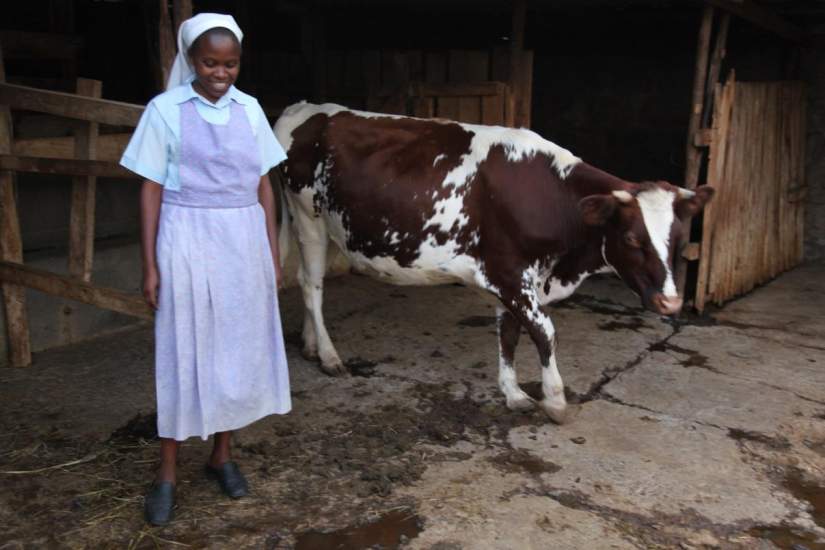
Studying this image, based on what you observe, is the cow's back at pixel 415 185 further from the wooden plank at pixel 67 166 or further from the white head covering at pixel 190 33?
the white head covering at pixel 190 33

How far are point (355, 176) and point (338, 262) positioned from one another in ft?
8.68

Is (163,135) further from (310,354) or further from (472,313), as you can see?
(472,313)

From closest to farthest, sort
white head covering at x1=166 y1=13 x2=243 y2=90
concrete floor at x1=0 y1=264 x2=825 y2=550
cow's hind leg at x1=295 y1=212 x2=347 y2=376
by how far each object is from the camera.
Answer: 1. white head covering at x1=166 y1=13 x2=243 y2=90
2. concrete floor at x1=0 y1=264 x2=825 y2=550
3. cow's hind leg at x1=295 y1=212 x2=347 y2=376

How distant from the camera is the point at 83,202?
4.43 meters

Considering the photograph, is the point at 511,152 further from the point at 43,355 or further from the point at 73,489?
the point at 43,355

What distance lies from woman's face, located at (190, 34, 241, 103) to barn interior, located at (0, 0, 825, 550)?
0.95 meters

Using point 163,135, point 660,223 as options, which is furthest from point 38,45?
point 660,223

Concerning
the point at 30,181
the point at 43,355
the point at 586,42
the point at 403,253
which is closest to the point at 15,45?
the point at 30,181

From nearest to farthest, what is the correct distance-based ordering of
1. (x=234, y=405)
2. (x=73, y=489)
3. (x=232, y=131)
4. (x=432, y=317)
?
(x=232, y=131) < (x=234, y=405) < (x=73, y=489) < (x=432, y=317)

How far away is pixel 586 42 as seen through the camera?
892 centimetres

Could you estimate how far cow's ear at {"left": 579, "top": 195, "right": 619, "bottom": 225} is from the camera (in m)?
3.82

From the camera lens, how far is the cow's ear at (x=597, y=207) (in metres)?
3.82

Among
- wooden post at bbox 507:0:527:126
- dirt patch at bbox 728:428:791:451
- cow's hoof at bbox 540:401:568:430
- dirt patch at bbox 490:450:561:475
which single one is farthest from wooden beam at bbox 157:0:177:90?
dirt patch at bbox 728:428:791:451

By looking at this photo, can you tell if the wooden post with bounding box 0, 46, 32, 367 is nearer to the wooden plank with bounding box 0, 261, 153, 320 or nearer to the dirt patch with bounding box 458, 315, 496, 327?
the wooden plank with bounding box 0, 261, 153, 320
